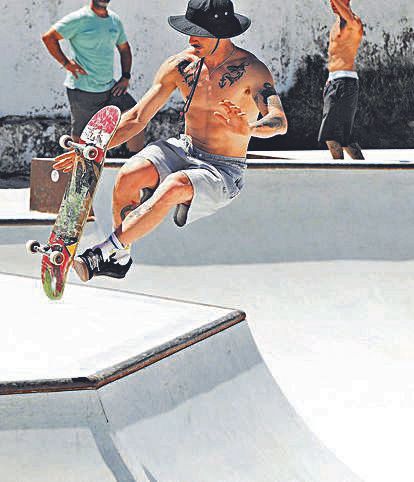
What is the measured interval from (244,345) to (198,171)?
1053 millimetres

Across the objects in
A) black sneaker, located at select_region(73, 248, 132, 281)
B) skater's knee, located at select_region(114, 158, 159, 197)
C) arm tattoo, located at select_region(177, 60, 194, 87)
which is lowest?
black sneaker, located at select_region(73, 248, 132, 281)

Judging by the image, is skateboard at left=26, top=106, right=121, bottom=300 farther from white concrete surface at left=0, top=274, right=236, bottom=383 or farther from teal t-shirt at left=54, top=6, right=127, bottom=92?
teal t-shirt at left=54, top=6, right=127, bottom=92

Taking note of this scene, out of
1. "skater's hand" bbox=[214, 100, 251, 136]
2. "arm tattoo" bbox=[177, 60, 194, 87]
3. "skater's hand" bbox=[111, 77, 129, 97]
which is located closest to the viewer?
"skater's hand" bbox=[214, 100, 251, 136]

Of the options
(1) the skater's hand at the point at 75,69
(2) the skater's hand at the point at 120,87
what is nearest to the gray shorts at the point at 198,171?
(2) the skater's hand at the point at 120,87

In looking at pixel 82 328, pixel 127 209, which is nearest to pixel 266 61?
pixel 127 209

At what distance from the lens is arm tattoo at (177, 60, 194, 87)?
4598mm

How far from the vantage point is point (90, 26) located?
7.48 m

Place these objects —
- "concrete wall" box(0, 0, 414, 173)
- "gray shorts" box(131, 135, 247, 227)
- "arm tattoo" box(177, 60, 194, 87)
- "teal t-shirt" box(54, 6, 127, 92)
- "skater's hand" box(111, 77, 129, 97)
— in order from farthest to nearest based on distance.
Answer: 1. "concrete wall" box(0, 0, 414, 173)
2. "skater's hand" box(111, 77, 129, 97)
3. "teal t-shirt" box(54, 6, 127, 92)
4. "arm tattoo" box(177, 60, 194, 87)
5. "gray shorts" box(131, 135, 247, 227)

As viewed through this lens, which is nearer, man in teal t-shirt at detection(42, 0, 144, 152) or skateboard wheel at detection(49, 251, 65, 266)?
skateboard wheel at detection(49, 251, 65, 266)

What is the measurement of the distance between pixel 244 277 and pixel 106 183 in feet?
4.35

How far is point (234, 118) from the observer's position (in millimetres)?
4113

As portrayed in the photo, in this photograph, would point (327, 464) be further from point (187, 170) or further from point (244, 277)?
point (244, 277)

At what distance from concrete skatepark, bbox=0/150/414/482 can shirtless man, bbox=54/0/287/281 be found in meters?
0.36

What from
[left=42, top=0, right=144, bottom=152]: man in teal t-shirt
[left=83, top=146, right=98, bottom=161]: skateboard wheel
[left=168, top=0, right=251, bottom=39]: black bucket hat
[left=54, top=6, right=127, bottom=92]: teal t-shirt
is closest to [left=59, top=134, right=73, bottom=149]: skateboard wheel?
[left=83, top=146, right=98, bottom=161]: skateboard wheel
